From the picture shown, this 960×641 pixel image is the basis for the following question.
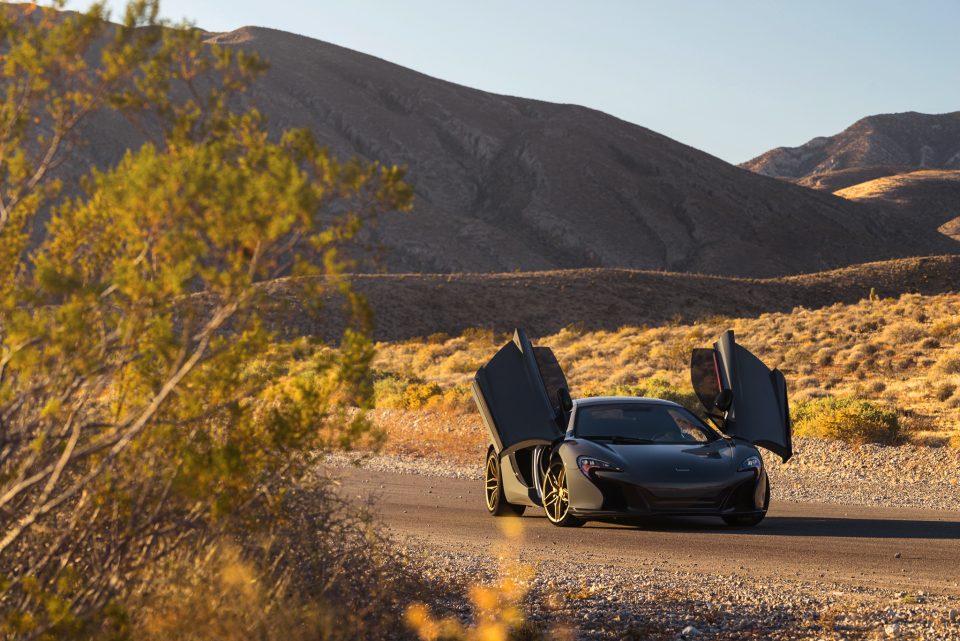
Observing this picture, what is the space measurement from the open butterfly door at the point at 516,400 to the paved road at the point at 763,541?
103cm

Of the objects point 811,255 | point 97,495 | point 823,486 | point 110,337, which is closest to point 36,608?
point 97,495

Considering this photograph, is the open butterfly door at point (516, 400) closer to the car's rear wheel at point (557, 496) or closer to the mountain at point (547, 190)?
the car's rear wheel at point (557, 496)

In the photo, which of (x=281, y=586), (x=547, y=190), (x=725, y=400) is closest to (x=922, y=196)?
(x=547, y=190)

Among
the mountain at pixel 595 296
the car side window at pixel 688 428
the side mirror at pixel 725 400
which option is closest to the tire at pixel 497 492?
the car side window at pixel 688 428

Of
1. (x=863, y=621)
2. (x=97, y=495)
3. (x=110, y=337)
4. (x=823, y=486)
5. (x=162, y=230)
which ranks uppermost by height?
→ (x=162, y=230)

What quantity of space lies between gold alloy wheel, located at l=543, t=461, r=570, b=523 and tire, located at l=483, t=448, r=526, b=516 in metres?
0.94

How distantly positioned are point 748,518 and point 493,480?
2995 mm

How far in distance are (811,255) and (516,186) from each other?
1380 inches

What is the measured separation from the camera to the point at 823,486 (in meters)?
18.0

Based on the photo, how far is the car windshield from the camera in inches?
488

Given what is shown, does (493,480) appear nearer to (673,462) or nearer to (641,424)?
(641,424)

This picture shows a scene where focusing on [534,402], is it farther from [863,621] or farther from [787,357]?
[787,357]

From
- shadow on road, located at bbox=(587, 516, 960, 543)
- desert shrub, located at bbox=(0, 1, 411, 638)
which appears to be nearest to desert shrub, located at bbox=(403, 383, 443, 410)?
shadow on road, located at bbox=(587, 516, 960, 543)

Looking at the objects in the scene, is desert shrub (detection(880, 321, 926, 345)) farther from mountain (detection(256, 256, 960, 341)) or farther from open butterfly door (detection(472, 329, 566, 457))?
open butterfly door (detection(472, 329, 566, 457))
